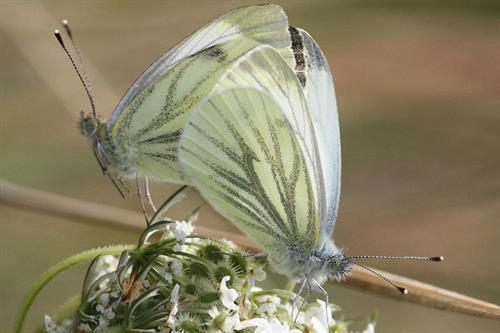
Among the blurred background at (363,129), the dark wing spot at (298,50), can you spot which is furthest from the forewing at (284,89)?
the blurred background at (363,129)

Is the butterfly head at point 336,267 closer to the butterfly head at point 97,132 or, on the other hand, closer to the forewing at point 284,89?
the forewing at point 284,89

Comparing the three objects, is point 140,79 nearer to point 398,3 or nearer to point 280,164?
point 280,164

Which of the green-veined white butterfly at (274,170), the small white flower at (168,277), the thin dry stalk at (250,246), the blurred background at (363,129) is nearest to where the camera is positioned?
the small white flower at (168,277)

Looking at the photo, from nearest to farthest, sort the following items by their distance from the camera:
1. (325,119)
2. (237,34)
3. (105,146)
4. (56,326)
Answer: (56,326)
(325,119)
(237,34)
(105,146)

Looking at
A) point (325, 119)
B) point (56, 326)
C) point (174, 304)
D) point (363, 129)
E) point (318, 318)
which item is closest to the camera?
point (174, 304)

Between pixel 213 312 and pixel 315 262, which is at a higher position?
pixel 213 312

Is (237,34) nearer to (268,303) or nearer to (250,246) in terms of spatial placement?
(250,246)

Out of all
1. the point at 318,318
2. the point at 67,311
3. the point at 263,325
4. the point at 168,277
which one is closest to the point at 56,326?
the point at 67,311

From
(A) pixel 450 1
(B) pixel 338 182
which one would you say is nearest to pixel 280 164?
(B) pixel 338 182
